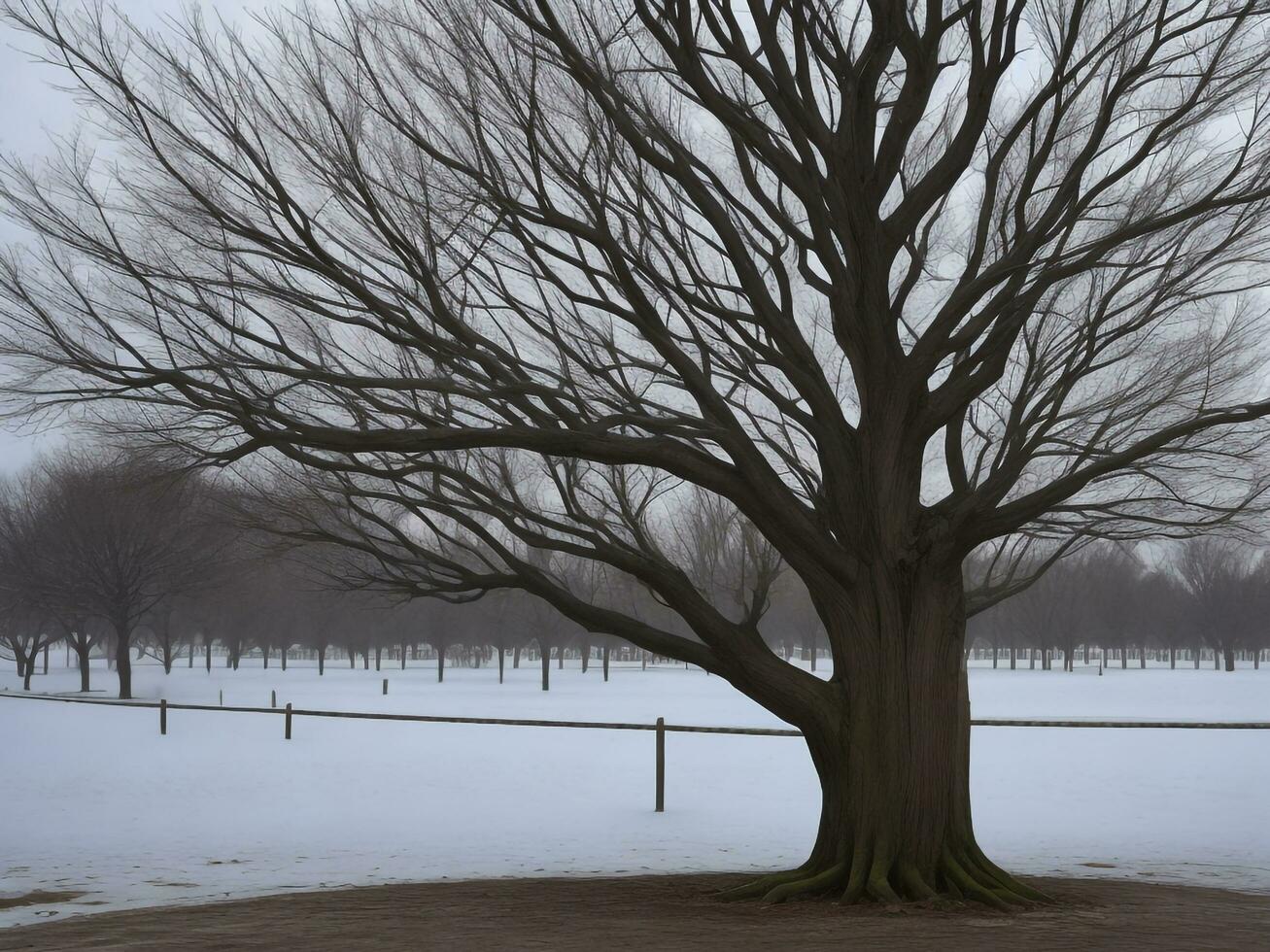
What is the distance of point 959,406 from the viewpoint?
8.99 meters

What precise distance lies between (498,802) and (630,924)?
9.05 meters

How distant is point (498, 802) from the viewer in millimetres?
15922

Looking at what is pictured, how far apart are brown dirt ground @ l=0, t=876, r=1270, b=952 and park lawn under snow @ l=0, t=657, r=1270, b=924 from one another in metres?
1.34

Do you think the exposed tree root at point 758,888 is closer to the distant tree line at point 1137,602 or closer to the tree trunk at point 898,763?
the tree trunk at point 898,763

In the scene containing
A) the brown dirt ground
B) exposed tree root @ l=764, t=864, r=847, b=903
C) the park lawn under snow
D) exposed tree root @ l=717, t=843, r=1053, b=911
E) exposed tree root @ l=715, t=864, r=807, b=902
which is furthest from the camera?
the park lawn under snow

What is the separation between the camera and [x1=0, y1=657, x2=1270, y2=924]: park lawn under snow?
11.1m

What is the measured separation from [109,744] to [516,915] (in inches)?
694

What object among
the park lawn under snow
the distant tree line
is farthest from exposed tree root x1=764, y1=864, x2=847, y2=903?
the distant tree line

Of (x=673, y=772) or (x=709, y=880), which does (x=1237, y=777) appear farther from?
(x=709, y=880)

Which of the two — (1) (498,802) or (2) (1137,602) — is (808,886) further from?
(2) (1137,602)

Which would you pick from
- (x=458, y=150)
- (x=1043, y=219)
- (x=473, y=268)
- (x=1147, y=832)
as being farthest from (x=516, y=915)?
(x=1147, y=832)

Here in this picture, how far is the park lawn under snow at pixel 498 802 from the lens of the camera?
36.3ft

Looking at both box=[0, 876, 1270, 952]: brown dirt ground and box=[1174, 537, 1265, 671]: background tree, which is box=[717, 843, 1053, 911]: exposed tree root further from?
box=[1174, 537, 1265, 671]: background tree

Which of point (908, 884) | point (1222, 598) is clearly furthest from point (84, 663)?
point (1222, 598)
